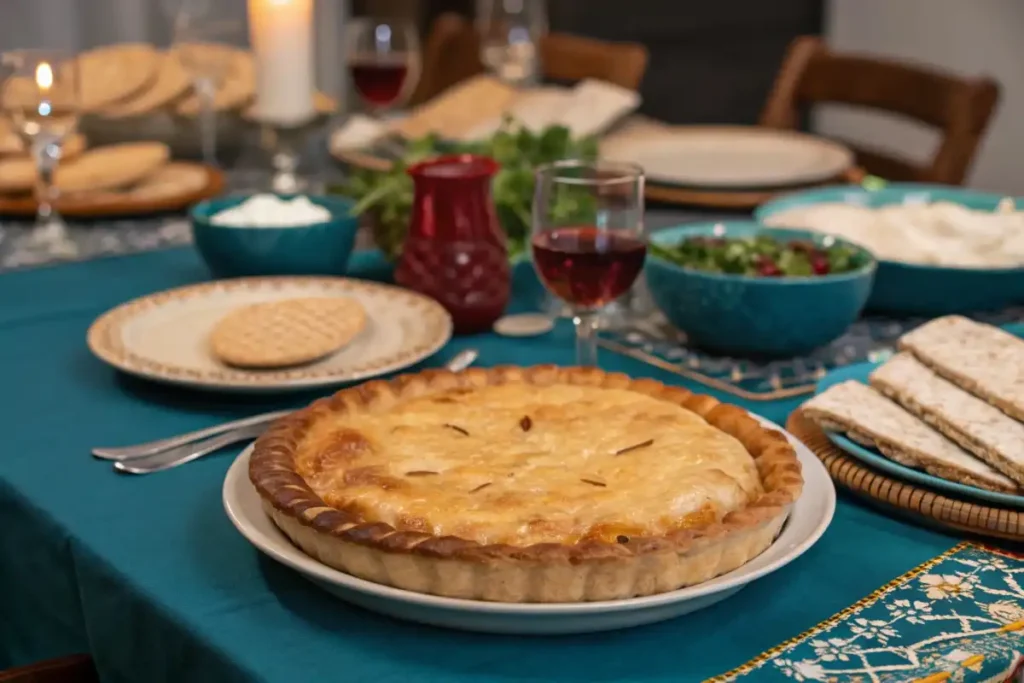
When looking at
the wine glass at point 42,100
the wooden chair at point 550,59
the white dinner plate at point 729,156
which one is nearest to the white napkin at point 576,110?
the white dinner plate at point 729,156

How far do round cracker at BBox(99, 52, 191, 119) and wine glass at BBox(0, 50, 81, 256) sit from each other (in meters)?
0.49

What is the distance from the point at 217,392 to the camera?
1350 mm

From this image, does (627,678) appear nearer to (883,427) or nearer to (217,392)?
(883,427)

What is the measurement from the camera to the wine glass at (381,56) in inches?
99.3

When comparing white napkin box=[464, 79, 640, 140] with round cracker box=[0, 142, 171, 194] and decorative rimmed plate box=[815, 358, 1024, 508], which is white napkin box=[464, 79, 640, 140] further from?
decorative rimmed plate box=[815, 358, 1024, 508]

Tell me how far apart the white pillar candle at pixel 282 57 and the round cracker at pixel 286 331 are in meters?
0.92

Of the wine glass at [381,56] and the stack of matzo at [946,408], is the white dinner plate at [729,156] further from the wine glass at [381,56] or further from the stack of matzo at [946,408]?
the stack of matzo at [946,408]

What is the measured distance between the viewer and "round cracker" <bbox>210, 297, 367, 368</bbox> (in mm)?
1321

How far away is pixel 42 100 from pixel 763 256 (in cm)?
116

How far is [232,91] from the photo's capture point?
2.65m

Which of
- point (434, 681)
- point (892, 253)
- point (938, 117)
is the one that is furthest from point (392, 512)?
point (938, 117)

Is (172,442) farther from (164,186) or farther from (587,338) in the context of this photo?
(164,186)

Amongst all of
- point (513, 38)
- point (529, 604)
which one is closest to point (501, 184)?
point (529, 604)

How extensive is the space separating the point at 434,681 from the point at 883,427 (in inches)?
18.4
